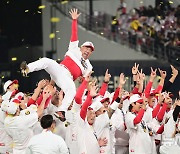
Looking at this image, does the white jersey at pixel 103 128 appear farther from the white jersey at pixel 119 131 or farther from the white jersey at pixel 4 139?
the white jersey at pixel 4 139

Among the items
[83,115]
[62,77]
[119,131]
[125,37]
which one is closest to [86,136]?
[83,115]

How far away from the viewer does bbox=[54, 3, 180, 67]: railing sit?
Answer: 790 inches

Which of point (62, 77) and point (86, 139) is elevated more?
point (62, 77)

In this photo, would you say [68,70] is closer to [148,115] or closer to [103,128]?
[103,128]

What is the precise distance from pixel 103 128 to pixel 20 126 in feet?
4.87

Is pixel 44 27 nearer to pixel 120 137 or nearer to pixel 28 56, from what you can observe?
pixel 28 56

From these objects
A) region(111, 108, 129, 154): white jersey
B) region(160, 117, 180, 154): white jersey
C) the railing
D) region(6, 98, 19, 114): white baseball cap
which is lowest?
the railing

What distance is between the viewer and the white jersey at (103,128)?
36.7 feet

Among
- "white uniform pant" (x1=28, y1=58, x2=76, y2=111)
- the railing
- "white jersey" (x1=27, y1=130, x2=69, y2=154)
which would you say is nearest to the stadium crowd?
"white uniform pant" (x1=28, y1=58, x2=76, y2=111)

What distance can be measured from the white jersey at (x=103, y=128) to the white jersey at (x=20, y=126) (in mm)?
1133

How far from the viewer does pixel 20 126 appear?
34.0 ft

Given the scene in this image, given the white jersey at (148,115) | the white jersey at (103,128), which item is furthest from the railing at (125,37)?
the white jersey at (103,128)

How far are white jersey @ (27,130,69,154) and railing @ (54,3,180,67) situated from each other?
10390mm

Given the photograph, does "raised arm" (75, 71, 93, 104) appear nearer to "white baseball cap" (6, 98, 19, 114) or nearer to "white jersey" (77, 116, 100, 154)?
"white jersey" (77, 116, 100, 154)
